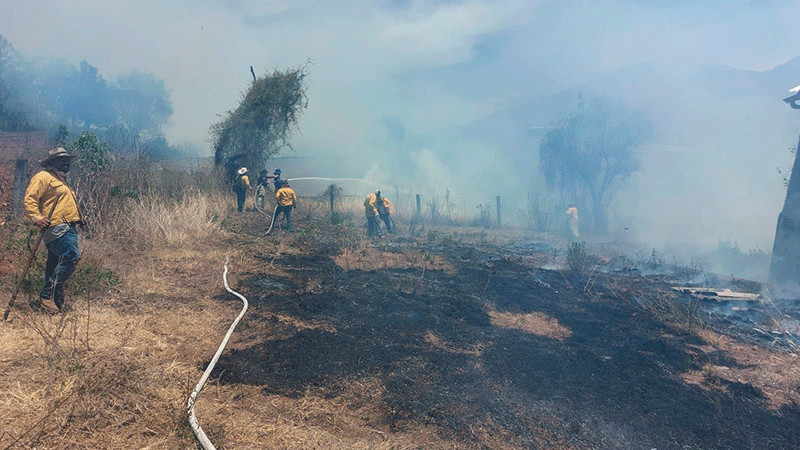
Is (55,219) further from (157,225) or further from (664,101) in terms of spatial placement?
(664,101)

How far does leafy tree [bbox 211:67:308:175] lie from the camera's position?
16.0 meters

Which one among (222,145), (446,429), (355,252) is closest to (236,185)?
(222,145)

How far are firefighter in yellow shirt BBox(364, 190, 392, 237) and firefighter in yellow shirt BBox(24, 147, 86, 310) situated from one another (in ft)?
28.7

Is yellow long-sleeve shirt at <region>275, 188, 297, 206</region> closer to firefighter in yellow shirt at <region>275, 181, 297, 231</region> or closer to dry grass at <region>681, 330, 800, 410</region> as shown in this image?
firefighter in yellow shirt at <region>275, 181, 297, 231</region>

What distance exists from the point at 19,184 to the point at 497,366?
30.2 feet

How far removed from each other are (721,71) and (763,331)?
75240 mm

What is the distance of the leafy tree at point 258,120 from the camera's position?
16031 millimetres

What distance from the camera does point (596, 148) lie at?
21.7 m

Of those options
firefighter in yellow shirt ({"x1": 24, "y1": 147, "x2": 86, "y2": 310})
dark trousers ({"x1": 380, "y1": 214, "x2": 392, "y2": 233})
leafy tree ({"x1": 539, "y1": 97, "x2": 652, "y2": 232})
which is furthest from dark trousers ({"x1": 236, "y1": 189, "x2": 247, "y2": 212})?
leafy tree ({"x1": 539, "y1": 97, "x2": 652, "y2": 232})

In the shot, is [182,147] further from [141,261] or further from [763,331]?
[763,331]

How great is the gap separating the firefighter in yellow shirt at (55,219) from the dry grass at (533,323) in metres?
5.08

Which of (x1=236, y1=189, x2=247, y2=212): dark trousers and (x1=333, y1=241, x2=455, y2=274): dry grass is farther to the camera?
(x1=236, y1=189, x2=247, y2=212): dark trousers

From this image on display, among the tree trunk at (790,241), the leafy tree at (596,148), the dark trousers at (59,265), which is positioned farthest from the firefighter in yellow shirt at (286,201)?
the leafy tree at (596,148)

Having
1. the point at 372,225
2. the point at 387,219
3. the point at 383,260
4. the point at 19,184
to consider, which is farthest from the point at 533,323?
the point at 19,184
